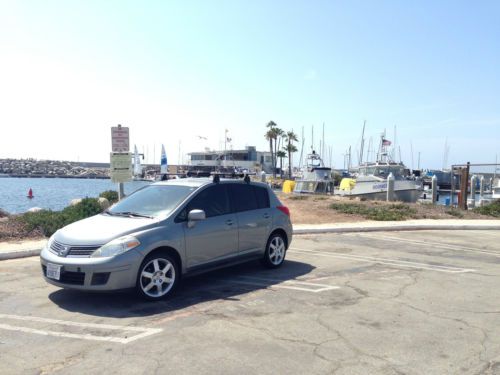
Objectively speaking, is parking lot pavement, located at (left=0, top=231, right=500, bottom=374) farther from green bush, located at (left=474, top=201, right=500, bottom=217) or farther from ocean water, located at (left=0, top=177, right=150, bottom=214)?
green bush, located at (left=474, top=201, right=500, bottom=217)

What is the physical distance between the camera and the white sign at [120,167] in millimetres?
12891

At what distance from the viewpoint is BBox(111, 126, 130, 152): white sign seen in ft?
42.1

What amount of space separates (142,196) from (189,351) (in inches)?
145

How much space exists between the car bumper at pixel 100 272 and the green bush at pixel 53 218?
241 inches

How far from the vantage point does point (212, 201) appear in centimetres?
783

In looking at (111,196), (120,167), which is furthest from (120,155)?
(111,196)

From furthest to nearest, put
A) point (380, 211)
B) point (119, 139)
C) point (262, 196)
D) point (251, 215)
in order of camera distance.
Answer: point (380, 211), point (119, 139), point (262, 196), point (251, 215)

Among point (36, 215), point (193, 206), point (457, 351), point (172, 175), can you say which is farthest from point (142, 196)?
point (36, 215)

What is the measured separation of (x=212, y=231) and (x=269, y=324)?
7.18 feet

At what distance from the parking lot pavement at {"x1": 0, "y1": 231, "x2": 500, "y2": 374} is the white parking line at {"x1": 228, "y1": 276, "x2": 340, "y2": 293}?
17 mm

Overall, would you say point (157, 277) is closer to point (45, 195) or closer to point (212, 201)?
point (212, 201)

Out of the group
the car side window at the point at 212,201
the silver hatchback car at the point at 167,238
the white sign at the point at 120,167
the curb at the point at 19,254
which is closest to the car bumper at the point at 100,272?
the silver hatchback car at the point at 167,238

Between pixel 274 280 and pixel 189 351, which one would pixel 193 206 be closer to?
pixel 274 280

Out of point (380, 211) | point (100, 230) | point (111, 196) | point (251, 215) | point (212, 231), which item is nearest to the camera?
point (100, 230)
